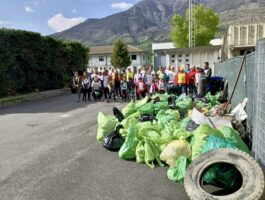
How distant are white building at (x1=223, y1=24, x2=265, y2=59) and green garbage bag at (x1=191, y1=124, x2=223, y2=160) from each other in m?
22.7

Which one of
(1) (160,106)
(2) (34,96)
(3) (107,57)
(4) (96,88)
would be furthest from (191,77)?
(3) (107,57)

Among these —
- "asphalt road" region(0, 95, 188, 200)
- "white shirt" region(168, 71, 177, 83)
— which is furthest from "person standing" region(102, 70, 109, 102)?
"asphalt road" region(0, 95, 188, 200)

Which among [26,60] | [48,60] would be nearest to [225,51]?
[48,60]

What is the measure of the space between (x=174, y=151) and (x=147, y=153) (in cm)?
51

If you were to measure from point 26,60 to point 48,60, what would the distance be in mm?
2492

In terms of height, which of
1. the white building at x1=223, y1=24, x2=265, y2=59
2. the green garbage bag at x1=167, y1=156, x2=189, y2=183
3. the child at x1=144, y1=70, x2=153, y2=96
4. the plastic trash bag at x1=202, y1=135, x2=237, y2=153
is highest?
the white building at x1=223, y1=24, x2=265, y2=59

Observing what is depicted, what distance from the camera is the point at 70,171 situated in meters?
5.58

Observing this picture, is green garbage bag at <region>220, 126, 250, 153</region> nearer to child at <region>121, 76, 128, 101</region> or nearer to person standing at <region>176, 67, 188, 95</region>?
person standing at <region>176, 67, 188, 95</region>

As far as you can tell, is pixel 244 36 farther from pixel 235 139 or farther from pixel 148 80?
pixel 235 139

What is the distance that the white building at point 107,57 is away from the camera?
72.1m

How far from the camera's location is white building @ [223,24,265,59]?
87.9 feet

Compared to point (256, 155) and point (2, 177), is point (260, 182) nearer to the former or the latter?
point (256, 155)

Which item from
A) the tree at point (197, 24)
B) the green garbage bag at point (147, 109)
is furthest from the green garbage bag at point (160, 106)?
the tree at point (197, 24)

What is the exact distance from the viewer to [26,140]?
8047 mm
